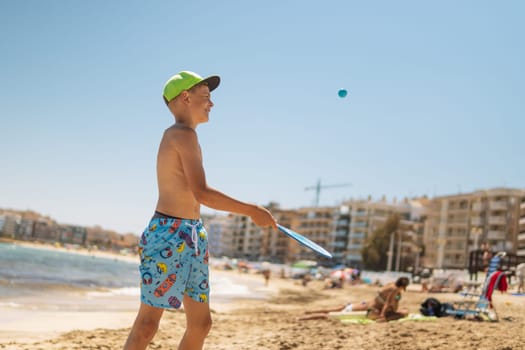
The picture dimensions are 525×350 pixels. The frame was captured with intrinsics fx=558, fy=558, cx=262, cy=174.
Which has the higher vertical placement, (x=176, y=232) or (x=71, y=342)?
(x=176, y=232)

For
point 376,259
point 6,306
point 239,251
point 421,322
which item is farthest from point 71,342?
point 239,251

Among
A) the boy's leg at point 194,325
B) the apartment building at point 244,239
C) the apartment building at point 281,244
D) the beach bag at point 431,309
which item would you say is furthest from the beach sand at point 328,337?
the apartment building at point 244,239

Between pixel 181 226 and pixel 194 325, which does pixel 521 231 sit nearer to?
pixel 194 325

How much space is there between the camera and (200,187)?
2.64 m

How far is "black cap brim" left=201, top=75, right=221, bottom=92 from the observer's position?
292 centimetres

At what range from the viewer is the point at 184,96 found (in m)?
2.91

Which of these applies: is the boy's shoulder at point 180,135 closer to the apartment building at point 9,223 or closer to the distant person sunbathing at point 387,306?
the distant person sunbathing at point 387,306

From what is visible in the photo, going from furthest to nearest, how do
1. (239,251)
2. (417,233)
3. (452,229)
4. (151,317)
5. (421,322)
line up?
(239,251), (417,233), (452,229), (421,322), (151,317)

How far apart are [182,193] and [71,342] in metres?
4.52

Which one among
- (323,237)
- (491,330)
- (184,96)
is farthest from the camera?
(323,237)

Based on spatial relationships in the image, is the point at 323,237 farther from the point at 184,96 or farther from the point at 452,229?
the point at 184,96

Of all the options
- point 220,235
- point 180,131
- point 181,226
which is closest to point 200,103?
point 180,131

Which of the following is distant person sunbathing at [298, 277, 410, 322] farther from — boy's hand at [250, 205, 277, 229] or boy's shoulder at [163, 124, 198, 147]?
boy's shoulder at [163, 124, 198, 147]

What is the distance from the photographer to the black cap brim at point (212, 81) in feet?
9.57
